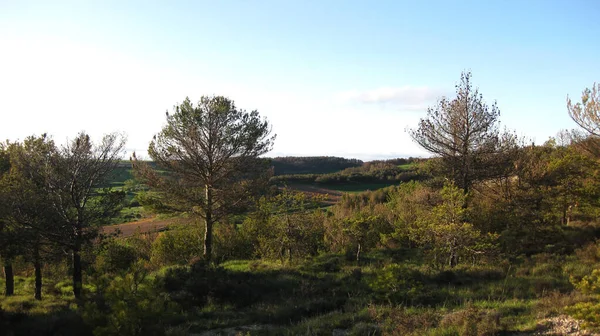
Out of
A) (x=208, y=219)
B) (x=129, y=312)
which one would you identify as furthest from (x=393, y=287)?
(x=208, y=219)

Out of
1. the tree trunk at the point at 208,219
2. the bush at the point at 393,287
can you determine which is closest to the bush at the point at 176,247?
the tree trunk at the point at 208,219

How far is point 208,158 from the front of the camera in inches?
715

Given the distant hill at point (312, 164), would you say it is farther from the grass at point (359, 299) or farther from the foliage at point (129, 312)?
the foliage at point (129, 312)

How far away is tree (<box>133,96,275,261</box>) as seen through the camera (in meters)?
17.7

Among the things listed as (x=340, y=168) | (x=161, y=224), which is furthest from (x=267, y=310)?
(x=340, y=168)

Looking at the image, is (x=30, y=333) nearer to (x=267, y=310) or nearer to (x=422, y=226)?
(x=267, y=310)

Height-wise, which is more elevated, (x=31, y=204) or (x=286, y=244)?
(x=31, y=204)

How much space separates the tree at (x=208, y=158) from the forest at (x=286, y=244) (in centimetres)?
7

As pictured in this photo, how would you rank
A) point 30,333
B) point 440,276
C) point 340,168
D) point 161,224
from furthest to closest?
1. point 340,168
2. point 161,224
3. point 440,276
4. point 30,333

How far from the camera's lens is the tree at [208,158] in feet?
58.1

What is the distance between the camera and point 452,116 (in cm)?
1681

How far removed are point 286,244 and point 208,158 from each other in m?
5.91

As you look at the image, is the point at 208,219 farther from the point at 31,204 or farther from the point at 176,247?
the point at 176,247

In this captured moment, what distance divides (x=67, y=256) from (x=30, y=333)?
563 cm
